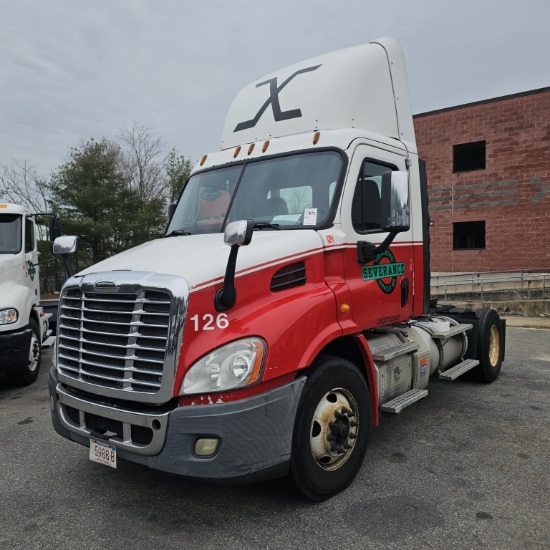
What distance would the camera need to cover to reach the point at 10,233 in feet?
23.7

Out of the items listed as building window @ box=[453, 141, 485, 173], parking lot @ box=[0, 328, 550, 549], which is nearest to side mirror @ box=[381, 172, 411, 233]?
parking lot @ box=[0, 328, 550, 549]

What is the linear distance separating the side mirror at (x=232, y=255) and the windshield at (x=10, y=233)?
5.39 m

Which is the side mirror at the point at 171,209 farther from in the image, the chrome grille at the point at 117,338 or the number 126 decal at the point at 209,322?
the number 126 decal at the point at 209,322

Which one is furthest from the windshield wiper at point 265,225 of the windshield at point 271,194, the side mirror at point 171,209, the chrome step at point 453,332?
the chrome step at point 453,332

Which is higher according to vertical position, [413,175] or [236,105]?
[236,105]

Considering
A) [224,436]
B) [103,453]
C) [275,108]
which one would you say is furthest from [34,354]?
[224,436]

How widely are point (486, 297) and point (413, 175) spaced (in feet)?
38.6

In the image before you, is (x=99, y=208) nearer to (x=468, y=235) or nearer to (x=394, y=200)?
(x=468, y=235)

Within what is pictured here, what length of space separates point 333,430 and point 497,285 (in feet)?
49.8

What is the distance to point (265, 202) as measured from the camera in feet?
13.2

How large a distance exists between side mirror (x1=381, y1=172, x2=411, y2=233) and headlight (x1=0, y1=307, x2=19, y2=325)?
4.97 metres

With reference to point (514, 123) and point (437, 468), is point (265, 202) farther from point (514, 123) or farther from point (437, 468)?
point (514, 123)

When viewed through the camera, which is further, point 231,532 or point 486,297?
point 486,297

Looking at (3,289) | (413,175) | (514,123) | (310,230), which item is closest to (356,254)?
(310,230)
